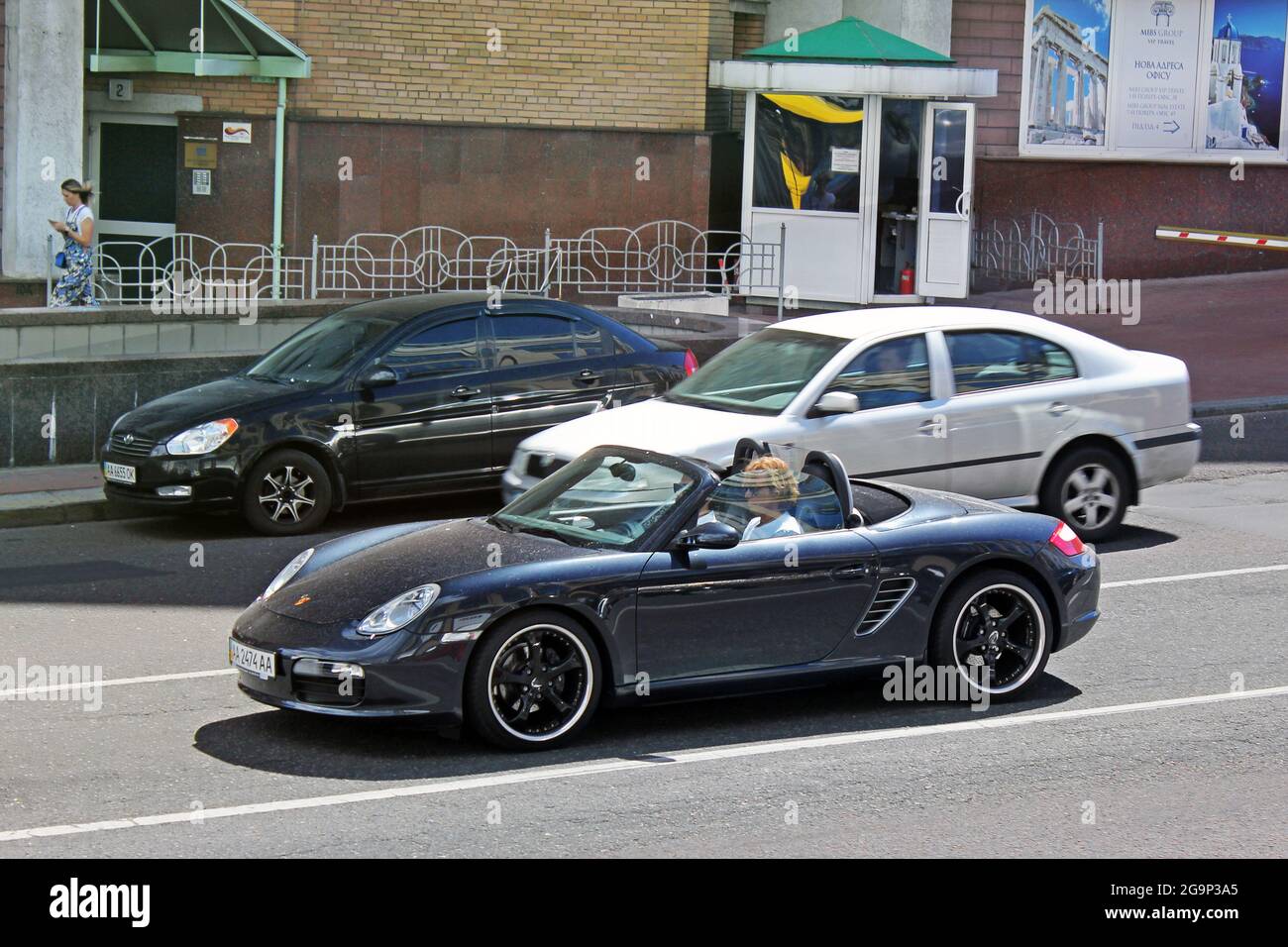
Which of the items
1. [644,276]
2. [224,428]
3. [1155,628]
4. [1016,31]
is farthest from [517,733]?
[1016,31]

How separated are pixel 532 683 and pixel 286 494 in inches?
209

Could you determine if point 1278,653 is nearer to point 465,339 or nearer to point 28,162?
point 465,339

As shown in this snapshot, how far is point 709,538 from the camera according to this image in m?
7.84

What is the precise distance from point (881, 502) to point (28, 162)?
1547cm

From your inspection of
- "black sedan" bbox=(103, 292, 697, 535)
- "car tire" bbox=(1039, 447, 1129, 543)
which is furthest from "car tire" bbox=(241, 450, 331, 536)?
"car tire" bbox=(1039, 447, 1129, 543)

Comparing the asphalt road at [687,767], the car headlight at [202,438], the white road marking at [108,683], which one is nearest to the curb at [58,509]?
the car headlight at [202,438]

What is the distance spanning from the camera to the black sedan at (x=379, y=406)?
12.2 metres

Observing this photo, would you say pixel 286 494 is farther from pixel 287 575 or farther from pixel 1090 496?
pixel 1090 496

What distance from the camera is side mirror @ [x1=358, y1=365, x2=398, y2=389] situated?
12578mm

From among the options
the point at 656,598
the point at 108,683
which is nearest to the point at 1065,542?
the point at 656,598

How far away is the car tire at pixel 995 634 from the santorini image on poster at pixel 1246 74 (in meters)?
19.5

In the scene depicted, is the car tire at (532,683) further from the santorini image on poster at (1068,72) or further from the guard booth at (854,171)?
the santorini image on poster at (1068,72)

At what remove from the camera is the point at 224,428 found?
12.2m
